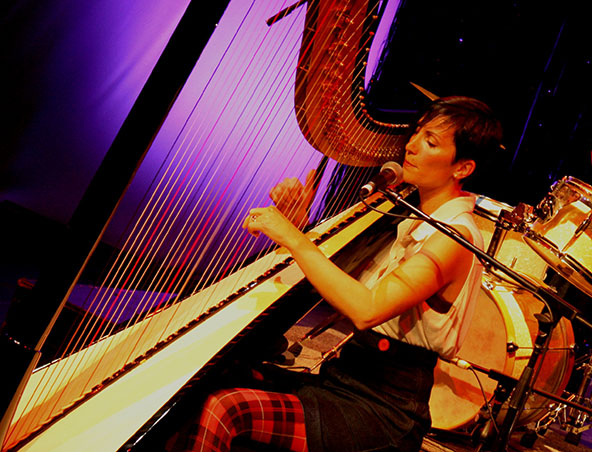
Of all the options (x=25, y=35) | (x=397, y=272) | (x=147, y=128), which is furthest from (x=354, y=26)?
(x=25, y=35)

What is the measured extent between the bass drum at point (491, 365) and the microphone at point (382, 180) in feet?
5.63

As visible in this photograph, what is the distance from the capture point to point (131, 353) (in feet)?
4.25

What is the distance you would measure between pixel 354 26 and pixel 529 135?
3.54m

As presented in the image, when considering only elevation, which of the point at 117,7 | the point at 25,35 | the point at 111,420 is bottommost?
the point at 111,420

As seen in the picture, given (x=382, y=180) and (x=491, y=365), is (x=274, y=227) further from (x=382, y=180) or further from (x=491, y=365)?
(x=491, y=365)

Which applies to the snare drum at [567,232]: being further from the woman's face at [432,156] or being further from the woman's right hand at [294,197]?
the woman's right hand at [294,197]

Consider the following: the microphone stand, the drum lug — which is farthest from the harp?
the drum lug

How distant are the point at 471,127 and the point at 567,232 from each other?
590 millimetres

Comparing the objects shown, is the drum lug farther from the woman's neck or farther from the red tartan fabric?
the red tartan fabric

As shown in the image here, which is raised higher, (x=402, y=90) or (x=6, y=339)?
(x=402, y=90)

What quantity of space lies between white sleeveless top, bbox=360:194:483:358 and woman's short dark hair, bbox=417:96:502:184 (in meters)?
0.16

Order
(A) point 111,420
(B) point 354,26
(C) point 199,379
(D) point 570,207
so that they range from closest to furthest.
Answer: (A) point 111,420 < (C) point 199,379 < (B) point 354,26 < (D) point 570,207

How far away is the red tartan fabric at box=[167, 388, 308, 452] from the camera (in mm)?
1225

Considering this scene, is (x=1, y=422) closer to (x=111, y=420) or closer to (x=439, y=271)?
(x=111, y=420)
